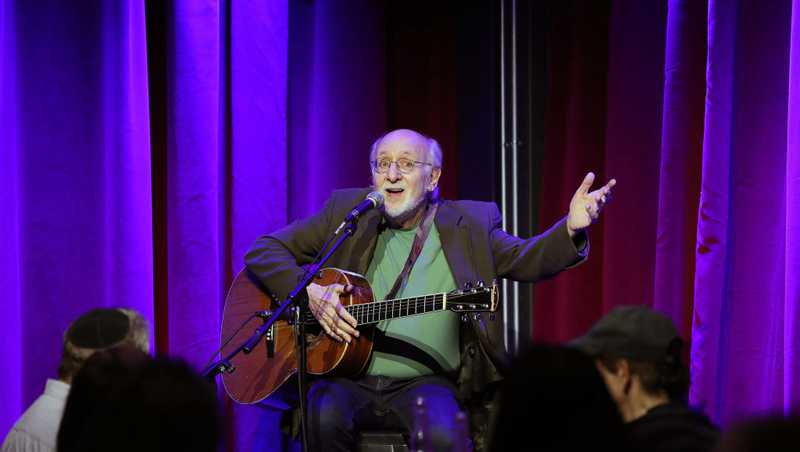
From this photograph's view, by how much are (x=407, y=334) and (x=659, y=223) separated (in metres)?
1.26

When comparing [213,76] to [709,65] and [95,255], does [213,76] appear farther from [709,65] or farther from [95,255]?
[709,65]

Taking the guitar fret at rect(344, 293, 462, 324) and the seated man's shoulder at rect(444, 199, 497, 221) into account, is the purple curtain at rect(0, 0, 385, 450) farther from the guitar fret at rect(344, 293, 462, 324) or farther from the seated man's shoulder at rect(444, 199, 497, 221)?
the seated man's shoulder at rect(444, 199, 497, 221)

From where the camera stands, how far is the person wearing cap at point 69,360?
103 inches

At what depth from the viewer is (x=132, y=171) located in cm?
439

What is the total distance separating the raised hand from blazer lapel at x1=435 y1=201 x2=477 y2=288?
51cm

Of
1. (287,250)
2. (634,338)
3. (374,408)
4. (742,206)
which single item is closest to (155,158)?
(287,250)

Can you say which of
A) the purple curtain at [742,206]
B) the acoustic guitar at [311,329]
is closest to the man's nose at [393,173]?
the acoustic guitar at [311,329]

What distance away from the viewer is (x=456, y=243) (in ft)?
13.1

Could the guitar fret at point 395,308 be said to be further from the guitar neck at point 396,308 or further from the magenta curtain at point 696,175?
the magenta curtain at point 696,175

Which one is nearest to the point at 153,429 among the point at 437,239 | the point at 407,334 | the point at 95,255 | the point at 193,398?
the point at 193,398

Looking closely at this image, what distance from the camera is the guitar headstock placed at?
3447 mm

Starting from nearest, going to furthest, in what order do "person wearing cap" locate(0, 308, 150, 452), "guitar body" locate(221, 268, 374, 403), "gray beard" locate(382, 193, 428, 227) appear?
1. "person wearing cap" locate(0, 308, 150, 452)
2. "guitar body" locate(221, 268, 374, 403)
3. "gray beard" locate(382, 193, 428, 227)

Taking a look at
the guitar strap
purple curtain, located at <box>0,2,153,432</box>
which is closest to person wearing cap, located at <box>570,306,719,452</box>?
the guitar strap

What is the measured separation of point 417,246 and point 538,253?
56cm
